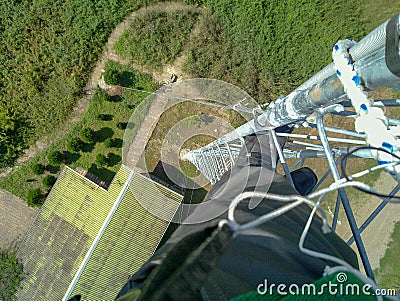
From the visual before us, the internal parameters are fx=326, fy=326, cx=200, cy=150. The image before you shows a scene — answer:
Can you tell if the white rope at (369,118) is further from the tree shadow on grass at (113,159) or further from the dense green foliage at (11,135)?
the dense green foliage at (11,135)

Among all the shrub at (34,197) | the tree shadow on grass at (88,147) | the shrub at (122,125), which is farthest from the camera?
the tree shadow on grass at (88,147)

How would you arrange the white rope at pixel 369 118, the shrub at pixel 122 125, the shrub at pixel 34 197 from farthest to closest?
the shrub at pixel 122 125, the shrub at pixel 34 197, the white rope at pixel 369 118

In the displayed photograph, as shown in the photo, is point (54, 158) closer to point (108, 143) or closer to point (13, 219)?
point (108, 143)

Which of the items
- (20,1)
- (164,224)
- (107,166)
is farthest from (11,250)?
(20,1)

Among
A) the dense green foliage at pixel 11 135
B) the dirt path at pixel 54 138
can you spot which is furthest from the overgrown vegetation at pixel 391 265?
the dense green foliage at pixel 11 135

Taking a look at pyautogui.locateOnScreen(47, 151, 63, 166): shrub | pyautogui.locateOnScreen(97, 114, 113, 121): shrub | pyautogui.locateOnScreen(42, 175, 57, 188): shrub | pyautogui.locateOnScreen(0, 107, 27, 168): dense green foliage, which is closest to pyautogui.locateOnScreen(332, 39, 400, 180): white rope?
pyautogui.locateOnScreen(97, 114, 113, 121): shrub

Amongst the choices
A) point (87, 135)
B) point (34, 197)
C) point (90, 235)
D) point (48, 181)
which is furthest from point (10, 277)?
point (87, 135)

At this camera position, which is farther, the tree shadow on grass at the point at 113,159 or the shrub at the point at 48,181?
the tree shadow on grass at the point at 113,159
